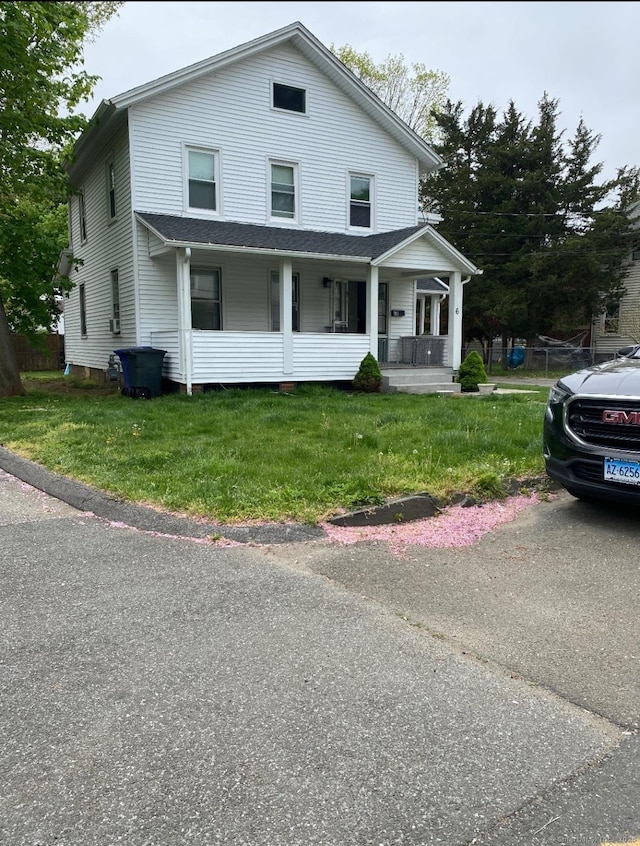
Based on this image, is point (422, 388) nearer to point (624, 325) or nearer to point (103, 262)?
point (103, 262)

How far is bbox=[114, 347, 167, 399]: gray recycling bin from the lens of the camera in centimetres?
1305

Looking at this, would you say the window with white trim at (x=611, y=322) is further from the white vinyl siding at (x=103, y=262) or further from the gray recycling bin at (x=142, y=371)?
the gray recycling bin at (x=142, y=371)

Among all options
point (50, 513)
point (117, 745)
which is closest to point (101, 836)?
point (117, 745)

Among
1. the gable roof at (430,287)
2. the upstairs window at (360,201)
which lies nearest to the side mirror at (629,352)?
the upstairs window at (360,201)

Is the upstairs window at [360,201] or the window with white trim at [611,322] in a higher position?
the upstairs window at [360,201]

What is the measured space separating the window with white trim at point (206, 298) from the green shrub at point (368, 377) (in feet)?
12.2

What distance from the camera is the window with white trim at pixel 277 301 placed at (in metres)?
15.9

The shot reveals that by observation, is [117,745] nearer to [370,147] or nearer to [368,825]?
[368,825]

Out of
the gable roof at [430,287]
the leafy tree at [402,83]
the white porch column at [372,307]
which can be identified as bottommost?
the white porch column at [372,307]

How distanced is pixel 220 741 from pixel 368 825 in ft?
2.17

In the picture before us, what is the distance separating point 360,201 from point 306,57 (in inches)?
147

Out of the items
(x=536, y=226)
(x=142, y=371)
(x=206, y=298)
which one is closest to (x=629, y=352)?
(x=142, y=371)

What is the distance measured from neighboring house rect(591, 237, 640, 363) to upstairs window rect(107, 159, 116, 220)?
21.6 metres

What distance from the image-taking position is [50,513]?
5.33 m
